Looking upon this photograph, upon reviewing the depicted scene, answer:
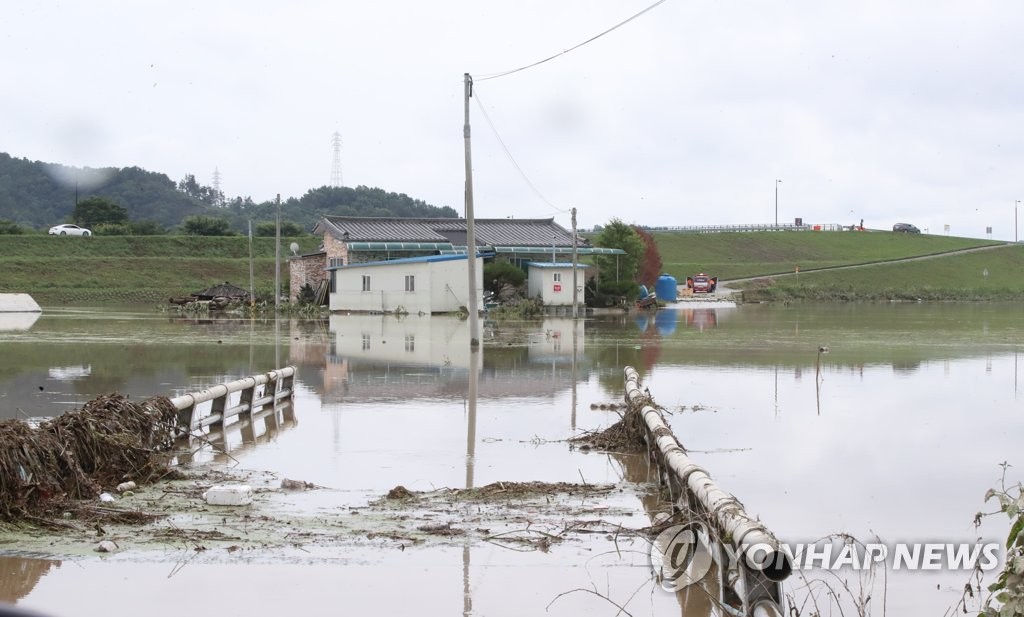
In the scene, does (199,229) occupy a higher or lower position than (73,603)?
higher

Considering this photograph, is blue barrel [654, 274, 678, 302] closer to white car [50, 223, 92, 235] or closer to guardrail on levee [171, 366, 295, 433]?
guardrail on levee [171, 366, 295, 433]

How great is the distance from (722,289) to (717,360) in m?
46.2

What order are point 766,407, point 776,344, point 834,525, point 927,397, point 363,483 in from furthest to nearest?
point 776,344 < point 927,397 < point 766,407 < point 363,483 < point 834,525

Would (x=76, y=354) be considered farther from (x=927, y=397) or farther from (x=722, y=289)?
(x=722, y=289)

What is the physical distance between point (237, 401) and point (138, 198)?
11474 centimetres

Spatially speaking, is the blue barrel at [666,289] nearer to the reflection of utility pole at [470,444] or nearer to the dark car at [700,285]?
the dark car at [700,285]

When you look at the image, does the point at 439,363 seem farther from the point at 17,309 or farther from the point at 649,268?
the point at 649,268

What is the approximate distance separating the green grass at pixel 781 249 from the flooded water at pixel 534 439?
50.9 m

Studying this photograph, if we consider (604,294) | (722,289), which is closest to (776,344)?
(604,294)

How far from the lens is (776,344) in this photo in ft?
85.1

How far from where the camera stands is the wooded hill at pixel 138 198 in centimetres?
11419

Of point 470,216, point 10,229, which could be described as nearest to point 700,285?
point 470,216

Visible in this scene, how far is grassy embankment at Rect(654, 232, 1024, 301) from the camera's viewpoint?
68.8 meters

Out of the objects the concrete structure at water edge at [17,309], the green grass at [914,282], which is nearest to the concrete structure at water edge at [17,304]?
the concrete structure at water edge at [17,309]
